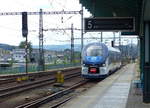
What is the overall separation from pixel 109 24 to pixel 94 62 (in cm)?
1791

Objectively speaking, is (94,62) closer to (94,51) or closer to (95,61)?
(95,61)

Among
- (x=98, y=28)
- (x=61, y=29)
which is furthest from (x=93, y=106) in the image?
(x=61, y=29)

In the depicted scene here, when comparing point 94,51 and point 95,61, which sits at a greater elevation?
point 94,51

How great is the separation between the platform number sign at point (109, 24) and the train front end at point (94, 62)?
17.5 metres

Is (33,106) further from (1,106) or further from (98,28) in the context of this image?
(98,28)

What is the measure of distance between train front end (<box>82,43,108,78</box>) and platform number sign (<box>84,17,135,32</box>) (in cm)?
1754

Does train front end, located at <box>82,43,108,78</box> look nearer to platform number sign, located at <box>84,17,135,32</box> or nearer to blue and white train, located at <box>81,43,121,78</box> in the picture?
blue and white train, located at <box>81,43,121,78</box>

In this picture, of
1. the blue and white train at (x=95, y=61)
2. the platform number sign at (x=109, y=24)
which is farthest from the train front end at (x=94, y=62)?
the platform number sign at (x=109, y=24)

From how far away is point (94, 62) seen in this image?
32.7 m

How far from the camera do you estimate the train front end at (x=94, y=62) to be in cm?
3262

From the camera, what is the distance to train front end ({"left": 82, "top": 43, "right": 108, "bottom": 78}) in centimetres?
3262

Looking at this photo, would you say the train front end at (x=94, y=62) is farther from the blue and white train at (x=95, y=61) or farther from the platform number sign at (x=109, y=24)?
the platform number sign at (x=109, y=24)

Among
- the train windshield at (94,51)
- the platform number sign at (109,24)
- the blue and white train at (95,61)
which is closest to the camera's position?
the platform number sign at (109,24)

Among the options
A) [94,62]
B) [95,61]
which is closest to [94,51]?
[95,61]
